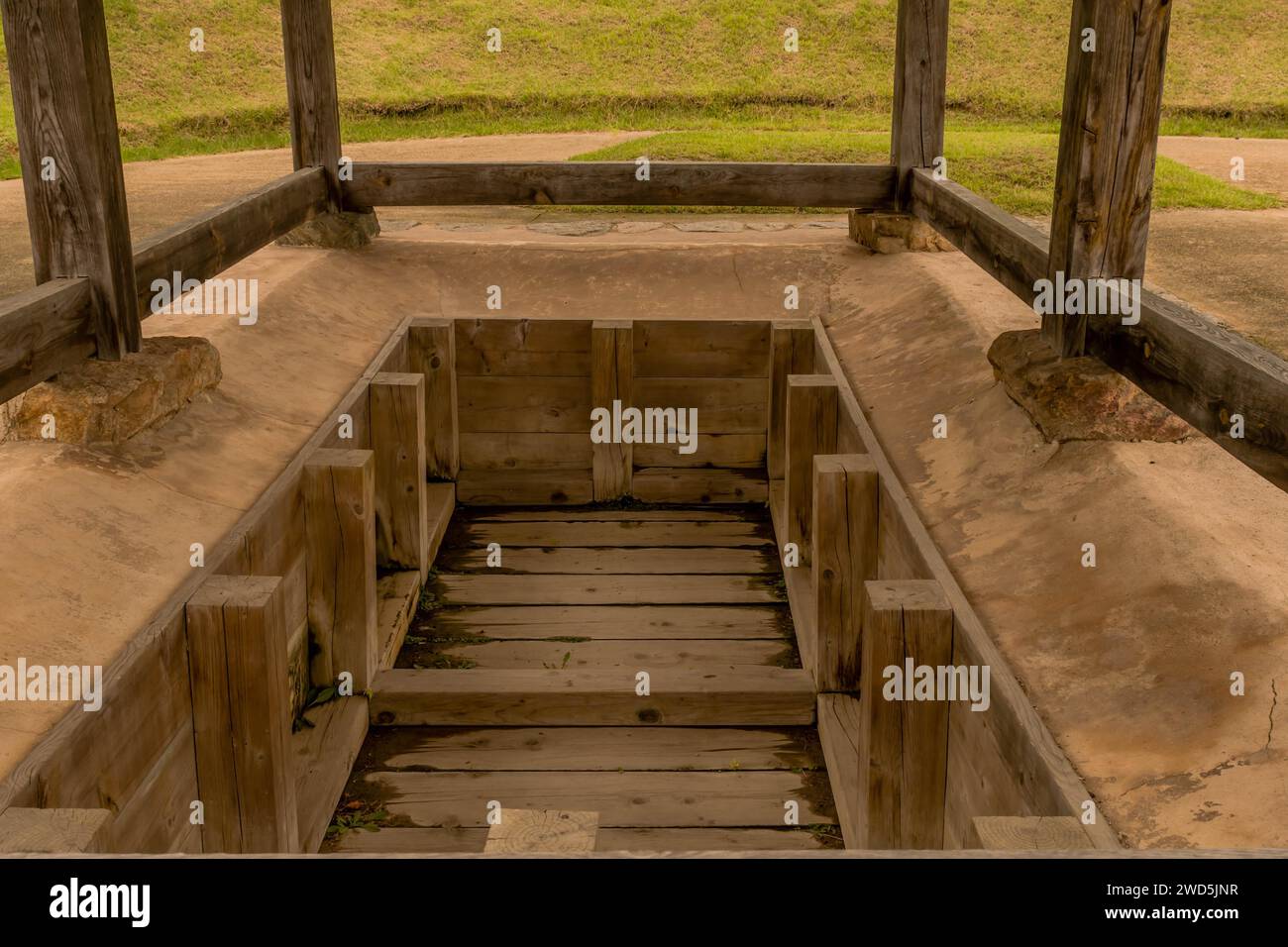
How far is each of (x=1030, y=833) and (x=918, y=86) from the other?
20.1 ft

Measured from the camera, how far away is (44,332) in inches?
161

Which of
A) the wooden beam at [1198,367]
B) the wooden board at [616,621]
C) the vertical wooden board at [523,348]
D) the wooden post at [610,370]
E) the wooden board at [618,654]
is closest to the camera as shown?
the wooden beam at [1198,367]

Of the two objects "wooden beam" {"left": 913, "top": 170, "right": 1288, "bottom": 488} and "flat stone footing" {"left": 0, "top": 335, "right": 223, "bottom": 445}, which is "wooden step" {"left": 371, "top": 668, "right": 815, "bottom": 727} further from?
"wooden beam" {"left": 913, "top": 170, "right": 1288, "bottom": 488}

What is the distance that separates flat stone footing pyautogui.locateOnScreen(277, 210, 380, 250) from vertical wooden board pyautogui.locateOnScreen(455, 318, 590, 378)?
1118 millimetres

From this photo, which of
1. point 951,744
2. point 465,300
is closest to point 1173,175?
point 465,300

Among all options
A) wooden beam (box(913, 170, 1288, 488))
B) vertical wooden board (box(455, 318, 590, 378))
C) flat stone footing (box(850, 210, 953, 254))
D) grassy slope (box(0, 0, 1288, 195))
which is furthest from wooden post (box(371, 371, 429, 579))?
grassy slope (box(0, 0, 1288, 195))

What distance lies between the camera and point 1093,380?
4391mm

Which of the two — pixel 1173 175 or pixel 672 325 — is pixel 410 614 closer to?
pixel 672 325

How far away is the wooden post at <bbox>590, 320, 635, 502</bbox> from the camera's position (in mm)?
7113

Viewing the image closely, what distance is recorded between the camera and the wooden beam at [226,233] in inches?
199

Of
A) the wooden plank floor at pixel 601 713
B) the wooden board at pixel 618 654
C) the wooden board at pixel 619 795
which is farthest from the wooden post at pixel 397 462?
the wooden board at pixel 619 795

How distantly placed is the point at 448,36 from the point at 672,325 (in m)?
14.6

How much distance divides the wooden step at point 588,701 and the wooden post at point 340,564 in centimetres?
21

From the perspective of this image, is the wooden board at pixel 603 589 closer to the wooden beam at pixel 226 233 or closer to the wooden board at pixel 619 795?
the wooden board at pixel 619 795
